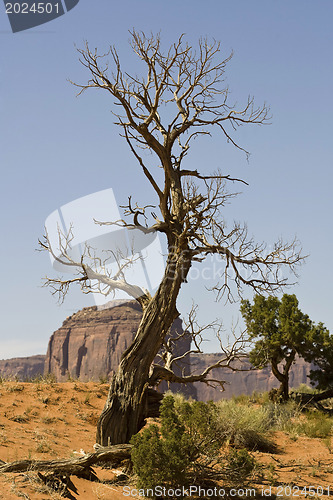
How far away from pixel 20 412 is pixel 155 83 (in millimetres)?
8293

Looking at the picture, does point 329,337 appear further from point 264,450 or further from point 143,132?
point 143,132

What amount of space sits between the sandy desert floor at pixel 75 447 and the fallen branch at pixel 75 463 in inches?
6.6

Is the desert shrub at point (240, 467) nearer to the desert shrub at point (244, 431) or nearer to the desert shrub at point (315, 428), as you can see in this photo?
the desert shrub at point (244, 431)

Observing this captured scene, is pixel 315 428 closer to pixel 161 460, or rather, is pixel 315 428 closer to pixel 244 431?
pixel 244 431

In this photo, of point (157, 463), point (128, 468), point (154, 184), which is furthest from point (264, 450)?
point (154, 184)

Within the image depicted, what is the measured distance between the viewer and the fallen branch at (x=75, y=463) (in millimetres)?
6516

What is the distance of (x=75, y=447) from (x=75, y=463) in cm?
281

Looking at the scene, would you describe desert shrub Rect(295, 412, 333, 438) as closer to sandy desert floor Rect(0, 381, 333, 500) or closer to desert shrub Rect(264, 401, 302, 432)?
desert shrub Rect(264, 401, 302, 432)

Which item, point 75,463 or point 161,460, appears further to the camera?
point 75,463

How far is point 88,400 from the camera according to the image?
44.2 ft

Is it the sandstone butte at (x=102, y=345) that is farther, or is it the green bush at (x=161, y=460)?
the sandstone butte at (x=102, y=345)

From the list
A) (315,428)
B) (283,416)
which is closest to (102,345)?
(283,416)

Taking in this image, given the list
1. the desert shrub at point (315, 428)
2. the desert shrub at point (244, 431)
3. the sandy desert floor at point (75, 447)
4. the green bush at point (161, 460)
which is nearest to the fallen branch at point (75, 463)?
the sandy desert floor at point (75, 447)

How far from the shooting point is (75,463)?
6.92m
